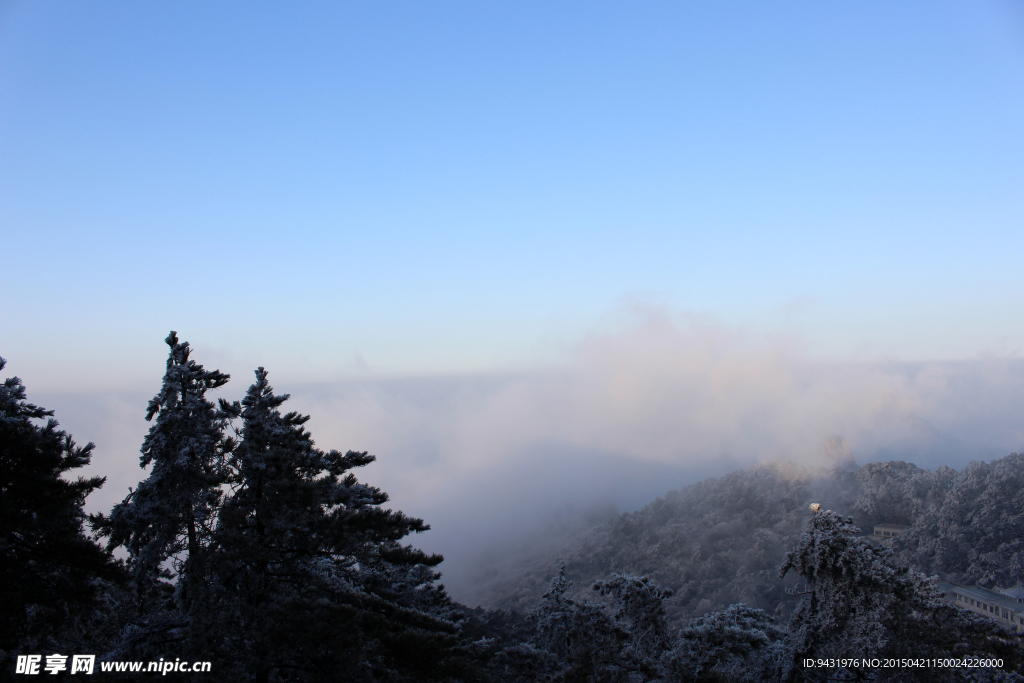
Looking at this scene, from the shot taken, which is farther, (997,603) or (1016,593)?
(1016,593)

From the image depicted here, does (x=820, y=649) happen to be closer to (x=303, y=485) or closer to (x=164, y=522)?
(x=303, y=485)

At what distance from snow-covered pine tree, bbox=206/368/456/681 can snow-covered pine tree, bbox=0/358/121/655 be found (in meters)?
3.14

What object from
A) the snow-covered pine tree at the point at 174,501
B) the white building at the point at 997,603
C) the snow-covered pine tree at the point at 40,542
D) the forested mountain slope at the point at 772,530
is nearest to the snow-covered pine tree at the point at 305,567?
the snow-covered pine tree at the point at 174,501

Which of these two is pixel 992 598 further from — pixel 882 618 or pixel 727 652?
pixel 882 618

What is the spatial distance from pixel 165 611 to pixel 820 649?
2288 centimetres

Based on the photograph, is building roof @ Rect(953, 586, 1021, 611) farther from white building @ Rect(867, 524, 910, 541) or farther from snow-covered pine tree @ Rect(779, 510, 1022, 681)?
snow-covered pine tree @ Rect(779, 510, 1022, 681)

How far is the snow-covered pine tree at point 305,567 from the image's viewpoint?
13242mm

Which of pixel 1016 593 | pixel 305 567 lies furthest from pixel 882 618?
pixel 1016 593

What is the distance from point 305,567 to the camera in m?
14.4

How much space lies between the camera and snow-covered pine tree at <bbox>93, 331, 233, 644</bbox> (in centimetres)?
1364

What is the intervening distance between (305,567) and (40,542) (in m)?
6.34

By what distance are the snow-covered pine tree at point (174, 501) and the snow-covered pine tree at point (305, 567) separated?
636 mm

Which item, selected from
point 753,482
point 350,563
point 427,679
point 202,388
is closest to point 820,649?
point 427,679

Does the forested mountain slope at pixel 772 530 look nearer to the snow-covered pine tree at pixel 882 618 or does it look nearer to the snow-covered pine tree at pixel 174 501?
the snow-covered pine tree at pixel 882 618
